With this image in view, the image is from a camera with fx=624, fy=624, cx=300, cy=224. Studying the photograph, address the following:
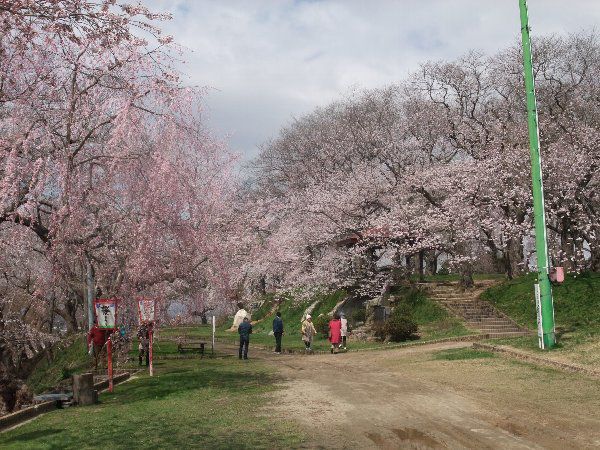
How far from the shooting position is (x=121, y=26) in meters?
9.15

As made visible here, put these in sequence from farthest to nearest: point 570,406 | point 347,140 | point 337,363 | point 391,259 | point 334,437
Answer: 1. point 347,140
2. point 391,259
3. point 337,363
4. point 570,406
5. point 334,437

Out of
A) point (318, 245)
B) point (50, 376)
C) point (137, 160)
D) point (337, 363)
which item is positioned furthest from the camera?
point (318, 245)

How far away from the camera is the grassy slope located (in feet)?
60.9

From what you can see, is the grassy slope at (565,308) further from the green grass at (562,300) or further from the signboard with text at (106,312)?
the signboard with text at (106,312)

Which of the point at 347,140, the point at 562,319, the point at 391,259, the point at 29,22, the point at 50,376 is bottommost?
the point at 50,376

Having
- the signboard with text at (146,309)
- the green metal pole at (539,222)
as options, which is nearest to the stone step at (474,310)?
the green metal pole at (539,222)

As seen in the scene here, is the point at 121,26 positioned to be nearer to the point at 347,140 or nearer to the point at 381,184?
the point at 381,184

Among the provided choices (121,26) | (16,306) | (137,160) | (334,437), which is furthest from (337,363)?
(16,306)

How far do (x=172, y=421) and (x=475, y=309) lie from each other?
22346mm

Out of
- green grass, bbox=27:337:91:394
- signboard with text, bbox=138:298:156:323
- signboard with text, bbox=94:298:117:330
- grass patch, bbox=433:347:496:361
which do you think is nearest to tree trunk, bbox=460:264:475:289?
grass patch, bbox=433:347:496:361

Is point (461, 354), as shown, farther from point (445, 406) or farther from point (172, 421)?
point (172, 421)

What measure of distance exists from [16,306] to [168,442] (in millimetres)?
24000

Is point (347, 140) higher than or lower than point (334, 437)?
higher

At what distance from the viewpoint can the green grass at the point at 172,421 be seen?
339 inches
